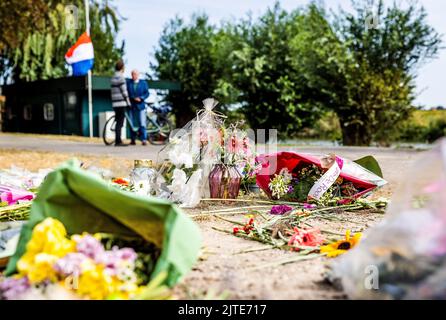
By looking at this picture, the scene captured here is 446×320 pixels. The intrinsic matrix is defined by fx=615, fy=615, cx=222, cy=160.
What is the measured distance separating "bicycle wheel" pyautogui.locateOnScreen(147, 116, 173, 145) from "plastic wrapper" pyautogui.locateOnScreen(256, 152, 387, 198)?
35.1 feet

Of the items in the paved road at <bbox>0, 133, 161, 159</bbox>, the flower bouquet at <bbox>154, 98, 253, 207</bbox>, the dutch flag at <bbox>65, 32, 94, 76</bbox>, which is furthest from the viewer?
the dutch flag at <bbox>65, 32, 94, 76</bbox>

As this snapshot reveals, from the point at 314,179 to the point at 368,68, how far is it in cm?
1836

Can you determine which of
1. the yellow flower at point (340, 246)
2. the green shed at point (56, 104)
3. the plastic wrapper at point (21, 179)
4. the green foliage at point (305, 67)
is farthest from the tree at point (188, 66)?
the yellow flower at point (340, 246)

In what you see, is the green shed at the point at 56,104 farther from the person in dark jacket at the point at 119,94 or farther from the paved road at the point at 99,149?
the person in dark jacket at the point at 119,94

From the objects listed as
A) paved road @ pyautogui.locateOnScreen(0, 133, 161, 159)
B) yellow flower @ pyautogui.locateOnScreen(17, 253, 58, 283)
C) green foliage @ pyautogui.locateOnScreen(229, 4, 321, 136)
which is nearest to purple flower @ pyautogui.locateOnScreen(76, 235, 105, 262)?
yellow flower @ pyautogui.locateOnScreen(17, 253, 58, 283)

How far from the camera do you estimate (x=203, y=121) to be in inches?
225

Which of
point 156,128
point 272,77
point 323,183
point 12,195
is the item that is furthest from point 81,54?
point 323,183

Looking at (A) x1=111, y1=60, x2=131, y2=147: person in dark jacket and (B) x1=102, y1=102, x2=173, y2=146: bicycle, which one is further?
(B) x1=102, y1=102, x2=173, y2=146: bicycle

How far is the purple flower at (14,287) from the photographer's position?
2.46m

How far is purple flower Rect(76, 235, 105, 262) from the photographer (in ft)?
8.16

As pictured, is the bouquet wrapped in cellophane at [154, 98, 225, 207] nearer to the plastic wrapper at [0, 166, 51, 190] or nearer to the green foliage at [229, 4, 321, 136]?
the plastic wrapper at [0, 166, 51, 190]

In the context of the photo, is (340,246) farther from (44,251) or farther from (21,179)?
(21,179)

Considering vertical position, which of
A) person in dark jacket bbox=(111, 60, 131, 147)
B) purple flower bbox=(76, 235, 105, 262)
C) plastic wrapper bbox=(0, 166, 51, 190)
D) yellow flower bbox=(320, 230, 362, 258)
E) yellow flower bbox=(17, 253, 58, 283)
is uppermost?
person in dark jacket bbox=(111, 60, 131, 147)

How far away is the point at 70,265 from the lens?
243 centimetres
